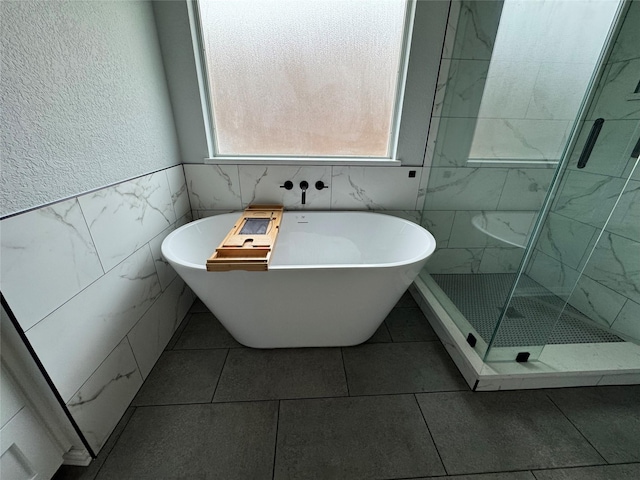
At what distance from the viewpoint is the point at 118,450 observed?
1.01 metres

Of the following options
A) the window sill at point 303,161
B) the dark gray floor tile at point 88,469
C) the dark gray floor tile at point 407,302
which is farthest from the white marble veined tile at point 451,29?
the dark gray floor tile at point 88,469

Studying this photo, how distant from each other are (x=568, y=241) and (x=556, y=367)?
611mm

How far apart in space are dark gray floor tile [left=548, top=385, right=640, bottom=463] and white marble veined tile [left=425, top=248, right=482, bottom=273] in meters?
0.81

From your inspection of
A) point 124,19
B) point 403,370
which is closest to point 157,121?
point 124,19

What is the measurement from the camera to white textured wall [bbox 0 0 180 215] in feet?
2.34

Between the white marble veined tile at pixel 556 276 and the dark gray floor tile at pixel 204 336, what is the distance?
1.62 meters

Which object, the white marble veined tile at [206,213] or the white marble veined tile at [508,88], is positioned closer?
the white marble veined tile at [508,88]

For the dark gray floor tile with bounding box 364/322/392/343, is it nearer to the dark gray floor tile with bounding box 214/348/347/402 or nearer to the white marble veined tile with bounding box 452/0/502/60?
the dark gray floor tile with bounding box 214/348/347/402

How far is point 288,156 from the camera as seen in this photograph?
1.81 m

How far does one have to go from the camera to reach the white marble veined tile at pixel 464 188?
5.59ft

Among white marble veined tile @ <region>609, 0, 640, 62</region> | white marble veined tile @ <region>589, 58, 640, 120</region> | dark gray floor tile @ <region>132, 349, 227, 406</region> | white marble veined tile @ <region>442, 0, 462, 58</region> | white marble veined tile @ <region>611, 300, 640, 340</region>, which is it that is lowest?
dark gray floor tile @ <region>132, 349, 227, 406</region>

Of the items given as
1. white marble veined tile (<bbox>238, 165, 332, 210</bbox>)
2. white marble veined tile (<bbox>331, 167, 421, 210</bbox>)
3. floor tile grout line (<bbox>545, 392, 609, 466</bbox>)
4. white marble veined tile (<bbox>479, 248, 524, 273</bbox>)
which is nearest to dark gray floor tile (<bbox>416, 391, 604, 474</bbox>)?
floor tile grout line (<bbox>545, 392, 609, 466</bbox>)

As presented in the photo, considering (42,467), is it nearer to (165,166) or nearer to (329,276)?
(329,276)

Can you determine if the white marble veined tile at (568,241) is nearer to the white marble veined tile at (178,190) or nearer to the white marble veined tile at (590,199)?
the white marble veined tile at (590,199)
